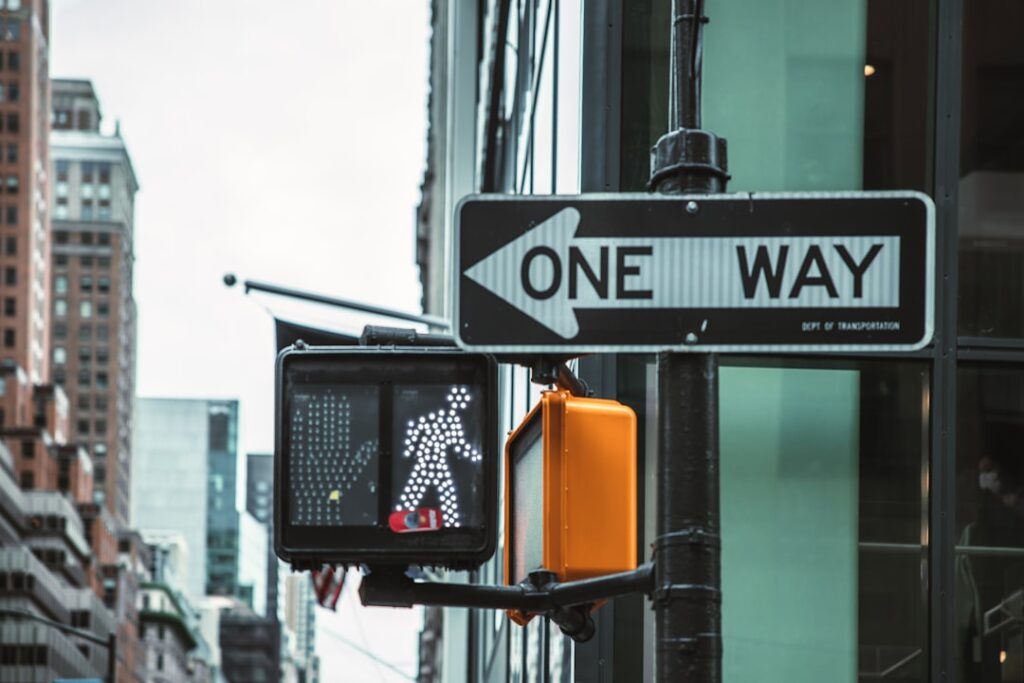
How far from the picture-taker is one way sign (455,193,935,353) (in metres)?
4.57

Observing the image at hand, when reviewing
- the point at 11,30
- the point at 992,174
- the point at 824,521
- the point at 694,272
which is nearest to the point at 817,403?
the point at 824,521

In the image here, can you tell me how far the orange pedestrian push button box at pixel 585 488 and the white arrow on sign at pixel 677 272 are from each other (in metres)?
0.65

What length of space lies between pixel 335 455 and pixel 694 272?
112 centimetres

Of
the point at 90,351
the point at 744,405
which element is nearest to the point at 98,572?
the point at 90,351

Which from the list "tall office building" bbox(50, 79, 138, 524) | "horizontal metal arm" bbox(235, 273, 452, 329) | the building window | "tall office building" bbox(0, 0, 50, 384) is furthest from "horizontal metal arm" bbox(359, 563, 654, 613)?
"tall office building" bbox(50, 79, 138, 524)

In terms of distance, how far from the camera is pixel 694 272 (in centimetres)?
464

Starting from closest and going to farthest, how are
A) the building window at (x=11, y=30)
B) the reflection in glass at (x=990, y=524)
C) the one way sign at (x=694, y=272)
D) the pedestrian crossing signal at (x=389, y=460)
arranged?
the one way sign at (x=694, y=272), the pedestrian crossing signal at (x=389, y=460), the reflection in glass at (x=990, y=524), the building window at (x=11, y=30)

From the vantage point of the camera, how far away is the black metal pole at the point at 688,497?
4602 millimetres

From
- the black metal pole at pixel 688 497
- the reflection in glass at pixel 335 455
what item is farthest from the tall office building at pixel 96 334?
the black metal pole at pixel 688 497

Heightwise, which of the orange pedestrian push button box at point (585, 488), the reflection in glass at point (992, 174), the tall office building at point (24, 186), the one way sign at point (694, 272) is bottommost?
the orange pedestrian push button box at point (585, 488)

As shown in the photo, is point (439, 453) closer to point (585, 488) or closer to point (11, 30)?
point (585, 488)

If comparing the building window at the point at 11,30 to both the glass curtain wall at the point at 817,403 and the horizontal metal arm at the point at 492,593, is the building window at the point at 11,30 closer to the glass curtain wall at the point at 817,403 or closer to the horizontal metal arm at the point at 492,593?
the glass curtain wall at the point at 817,403

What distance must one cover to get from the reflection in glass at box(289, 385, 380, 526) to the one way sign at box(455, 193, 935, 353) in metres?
0.50

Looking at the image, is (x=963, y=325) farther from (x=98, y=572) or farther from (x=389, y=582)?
(x=98, y=572)
